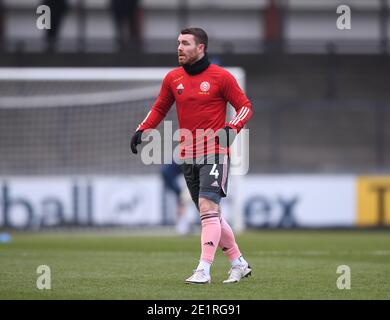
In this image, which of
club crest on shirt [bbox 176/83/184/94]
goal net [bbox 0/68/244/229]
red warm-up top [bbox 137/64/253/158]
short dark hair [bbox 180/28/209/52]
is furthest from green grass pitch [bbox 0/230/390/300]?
short dark hair [bbox 180/28/209/52]

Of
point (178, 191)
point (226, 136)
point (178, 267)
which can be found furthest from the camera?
point (178, 191)

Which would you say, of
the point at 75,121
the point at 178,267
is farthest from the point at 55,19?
the point at 178,267

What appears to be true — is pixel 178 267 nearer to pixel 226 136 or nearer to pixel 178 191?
pixel 226 136

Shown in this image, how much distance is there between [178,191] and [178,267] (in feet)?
20.8

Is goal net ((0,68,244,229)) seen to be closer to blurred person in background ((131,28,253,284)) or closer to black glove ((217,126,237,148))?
blurred person in background ((131,28,253,284))

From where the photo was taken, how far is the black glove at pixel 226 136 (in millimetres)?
8906

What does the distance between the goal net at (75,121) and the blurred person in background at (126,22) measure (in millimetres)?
5039

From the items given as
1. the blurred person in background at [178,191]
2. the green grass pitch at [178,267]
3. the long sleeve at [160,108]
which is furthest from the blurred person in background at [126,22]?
the long sleeve at [160,108]

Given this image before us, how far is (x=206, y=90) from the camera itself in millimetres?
9070

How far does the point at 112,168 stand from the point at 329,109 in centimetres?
531

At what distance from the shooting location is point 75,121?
58.4 ft

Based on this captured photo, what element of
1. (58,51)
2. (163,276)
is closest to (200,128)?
(163,276)
